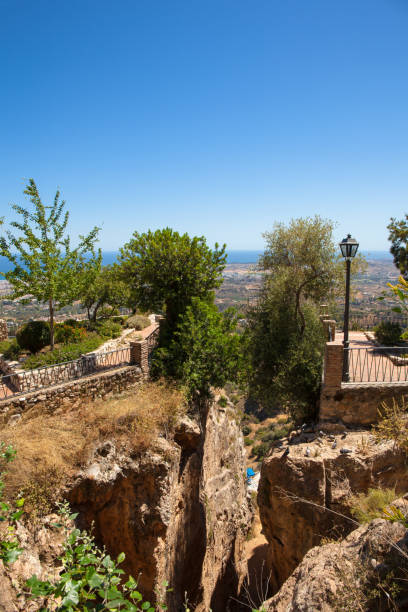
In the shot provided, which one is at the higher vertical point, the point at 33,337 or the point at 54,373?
the point at 33,337

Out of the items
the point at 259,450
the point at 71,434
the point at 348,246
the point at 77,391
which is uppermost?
the point at 348,246

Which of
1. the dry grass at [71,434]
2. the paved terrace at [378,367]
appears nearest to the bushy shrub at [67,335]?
the dry grass at [71,434]

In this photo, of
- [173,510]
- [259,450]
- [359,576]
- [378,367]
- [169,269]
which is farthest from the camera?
[259,450]

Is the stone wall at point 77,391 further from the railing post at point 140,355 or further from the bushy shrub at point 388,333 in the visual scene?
the bushy shrub at point 388,333


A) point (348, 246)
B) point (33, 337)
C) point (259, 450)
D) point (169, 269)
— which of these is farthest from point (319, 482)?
point (259, 450)

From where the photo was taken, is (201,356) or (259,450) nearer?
(201,356)

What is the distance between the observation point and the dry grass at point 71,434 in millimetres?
7191

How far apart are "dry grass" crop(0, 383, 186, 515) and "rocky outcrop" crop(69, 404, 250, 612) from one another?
0.37 m

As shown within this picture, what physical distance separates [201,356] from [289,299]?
608cm

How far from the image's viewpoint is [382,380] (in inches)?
454

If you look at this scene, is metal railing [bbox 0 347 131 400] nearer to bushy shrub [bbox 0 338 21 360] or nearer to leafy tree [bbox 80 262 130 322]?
bushy shrub [bbox 0 338 21 360]

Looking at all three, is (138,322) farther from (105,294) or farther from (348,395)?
(348,395)

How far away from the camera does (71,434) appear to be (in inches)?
347

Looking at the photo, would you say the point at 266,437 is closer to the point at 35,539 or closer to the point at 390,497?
the point at 390,497
